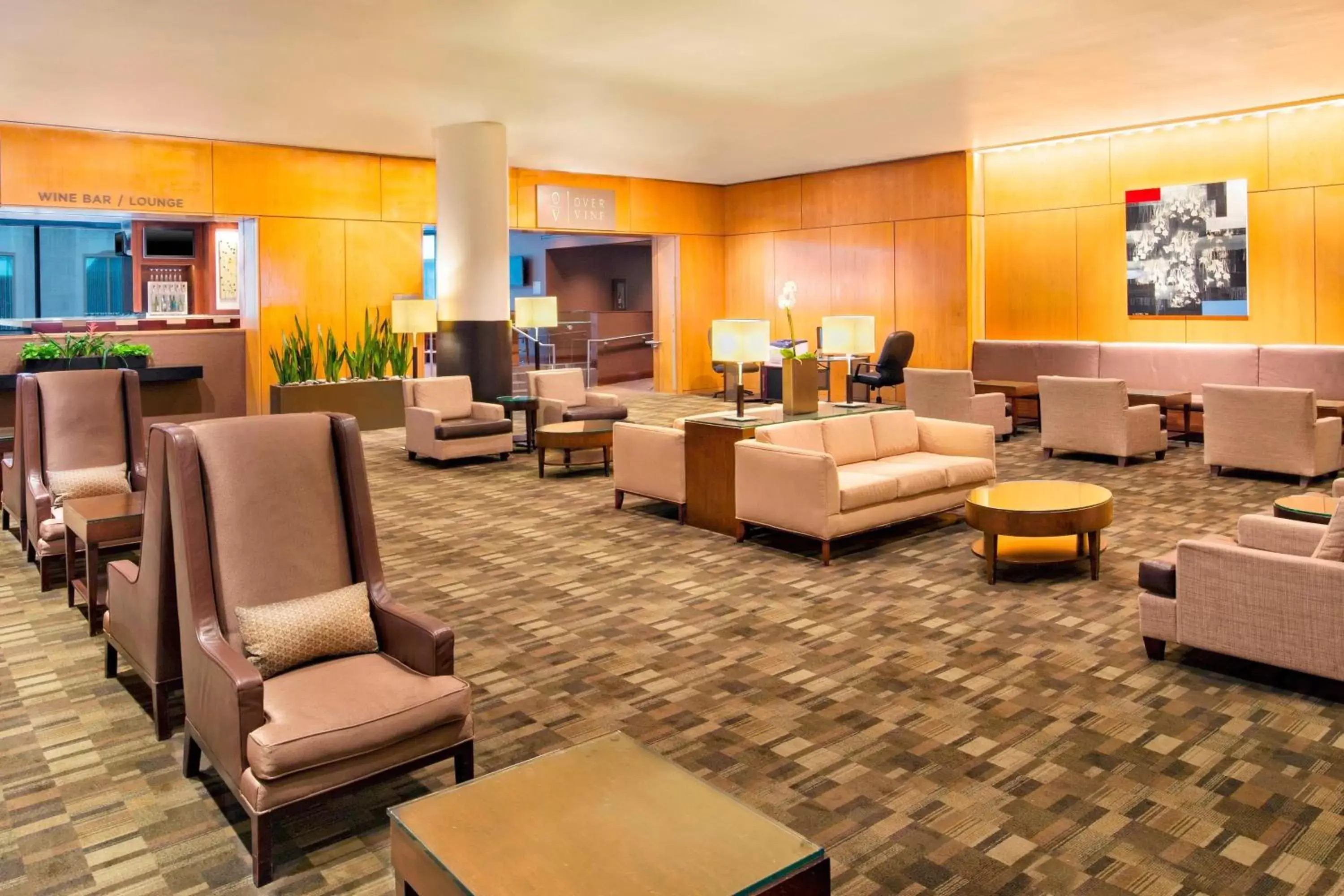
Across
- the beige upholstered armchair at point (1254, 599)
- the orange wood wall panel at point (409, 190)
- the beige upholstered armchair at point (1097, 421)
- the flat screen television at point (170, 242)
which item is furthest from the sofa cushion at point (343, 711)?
the flat screen television at point (170, 242)

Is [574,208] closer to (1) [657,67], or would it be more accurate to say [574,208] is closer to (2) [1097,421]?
(1) [657,67]

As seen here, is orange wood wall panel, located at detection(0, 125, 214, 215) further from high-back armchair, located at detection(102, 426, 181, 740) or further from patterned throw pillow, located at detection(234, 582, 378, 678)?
patterned throw pillow, located at detection(234, 582, 378, 678)

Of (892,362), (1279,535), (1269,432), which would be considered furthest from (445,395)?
(1279,535)

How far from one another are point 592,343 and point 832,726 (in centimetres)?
1513

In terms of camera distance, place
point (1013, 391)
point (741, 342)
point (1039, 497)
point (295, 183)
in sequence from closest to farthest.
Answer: point (1039, 497)
point (741, 342)
point (1013, 391)
point (295, 183)

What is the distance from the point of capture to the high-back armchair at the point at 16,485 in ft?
19.8

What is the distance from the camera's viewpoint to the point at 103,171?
37.1 ft

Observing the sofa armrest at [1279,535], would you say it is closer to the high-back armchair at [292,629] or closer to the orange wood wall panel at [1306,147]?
the high-back armchair at [292,629]

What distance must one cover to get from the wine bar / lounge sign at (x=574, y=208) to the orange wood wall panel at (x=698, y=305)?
59.0 inches

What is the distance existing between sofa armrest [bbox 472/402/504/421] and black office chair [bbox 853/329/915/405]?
14.9ft

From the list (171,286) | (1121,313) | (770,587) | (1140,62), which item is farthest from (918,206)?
(171,286)

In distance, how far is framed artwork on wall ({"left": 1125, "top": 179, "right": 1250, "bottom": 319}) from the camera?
10891 millimetres

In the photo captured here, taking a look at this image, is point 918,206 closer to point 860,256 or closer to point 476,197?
point 860,256

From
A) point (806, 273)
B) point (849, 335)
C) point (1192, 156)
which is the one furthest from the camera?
point (806, 273)
